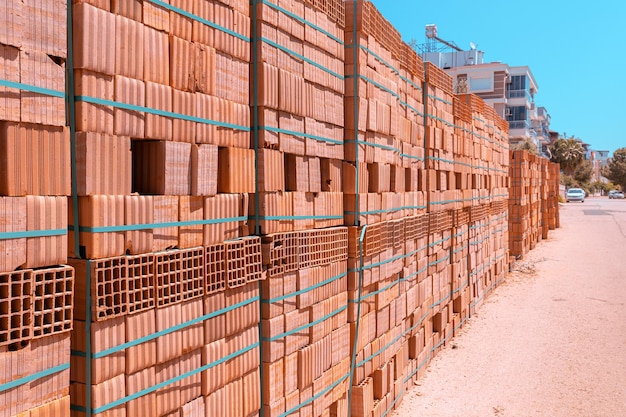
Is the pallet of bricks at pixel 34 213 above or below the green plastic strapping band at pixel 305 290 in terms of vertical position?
above

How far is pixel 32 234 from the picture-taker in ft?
8.53

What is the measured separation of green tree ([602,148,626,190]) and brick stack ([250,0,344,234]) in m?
100

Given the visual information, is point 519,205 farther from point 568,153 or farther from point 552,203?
point 568,153

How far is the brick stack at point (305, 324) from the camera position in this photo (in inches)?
168

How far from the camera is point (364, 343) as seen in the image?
5.81 metres

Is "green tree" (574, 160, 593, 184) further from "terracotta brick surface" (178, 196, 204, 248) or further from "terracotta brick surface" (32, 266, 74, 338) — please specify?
"terracotta brick surface" (32, 266, 74, 338)

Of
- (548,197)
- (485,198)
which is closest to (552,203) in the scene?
(548,197)

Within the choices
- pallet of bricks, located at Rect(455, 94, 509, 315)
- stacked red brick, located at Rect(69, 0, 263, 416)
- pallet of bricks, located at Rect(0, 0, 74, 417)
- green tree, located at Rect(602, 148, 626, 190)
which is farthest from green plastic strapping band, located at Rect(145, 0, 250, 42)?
green tree, located at Rect(602, 148, 626, 190)

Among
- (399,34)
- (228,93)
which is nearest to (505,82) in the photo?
(399,34)

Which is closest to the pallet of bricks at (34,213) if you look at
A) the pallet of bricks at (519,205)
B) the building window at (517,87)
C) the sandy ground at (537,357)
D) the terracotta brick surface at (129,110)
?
the terracotta brick surface at (129,110)

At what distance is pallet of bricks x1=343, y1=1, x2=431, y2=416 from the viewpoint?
560 centimetres

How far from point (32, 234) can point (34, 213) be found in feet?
0.33

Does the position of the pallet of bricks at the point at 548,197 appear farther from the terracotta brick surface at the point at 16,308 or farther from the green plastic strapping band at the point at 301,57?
the terracotta brick surface at the point at 16,308

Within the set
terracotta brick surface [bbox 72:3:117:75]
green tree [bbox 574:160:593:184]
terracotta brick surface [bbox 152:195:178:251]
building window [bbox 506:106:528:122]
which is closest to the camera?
terracotta brick surface [bbox 72:3:117:75]
